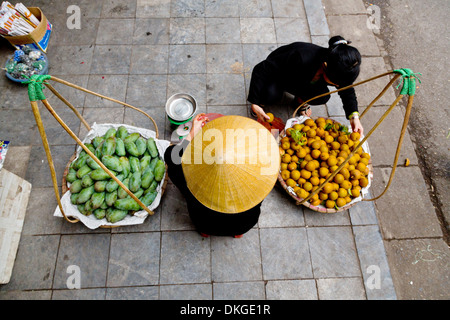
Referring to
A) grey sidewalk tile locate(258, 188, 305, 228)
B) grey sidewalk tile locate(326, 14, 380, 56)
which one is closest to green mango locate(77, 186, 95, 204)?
grey sidewalk tile locate(258, 188, 305, 228)

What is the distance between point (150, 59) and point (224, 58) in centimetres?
94

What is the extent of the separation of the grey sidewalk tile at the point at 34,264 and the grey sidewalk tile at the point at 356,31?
4282 mm

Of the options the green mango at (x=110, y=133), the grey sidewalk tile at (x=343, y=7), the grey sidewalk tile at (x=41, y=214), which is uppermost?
the grey sidewalk tile at (x=343, y=7)

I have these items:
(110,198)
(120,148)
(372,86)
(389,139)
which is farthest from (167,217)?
(372,86)

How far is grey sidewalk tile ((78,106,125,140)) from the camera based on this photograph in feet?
10.3

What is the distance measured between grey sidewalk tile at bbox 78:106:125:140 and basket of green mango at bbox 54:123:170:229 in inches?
22.1

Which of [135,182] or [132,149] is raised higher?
[132,149]

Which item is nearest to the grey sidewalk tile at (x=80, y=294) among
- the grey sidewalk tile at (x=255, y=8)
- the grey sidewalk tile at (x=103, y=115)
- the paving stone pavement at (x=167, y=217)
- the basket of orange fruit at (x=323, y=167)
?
the paving stone pavement at (x=167, y=217)

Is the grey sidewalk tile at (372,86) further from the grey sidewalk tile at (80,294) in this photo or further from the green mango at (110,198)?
the grey sidewalk tile at (80,294)

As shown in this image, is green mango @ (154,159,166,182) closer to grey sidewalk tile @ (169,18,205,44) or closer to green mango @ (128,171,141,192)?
green mango @ (128,171,141,192)

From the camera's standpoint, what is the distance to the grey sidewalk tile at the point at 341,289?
8.42 ft

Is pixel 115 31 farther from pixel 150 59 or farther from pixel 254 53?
pixel 254 53

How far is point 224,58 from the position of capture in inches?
139

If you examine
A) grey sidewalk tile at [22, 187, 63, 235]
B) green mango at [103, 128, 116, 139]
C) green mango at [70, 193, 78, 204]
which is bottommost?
grey sidewalk tile at [22, 187, 63, 235]
